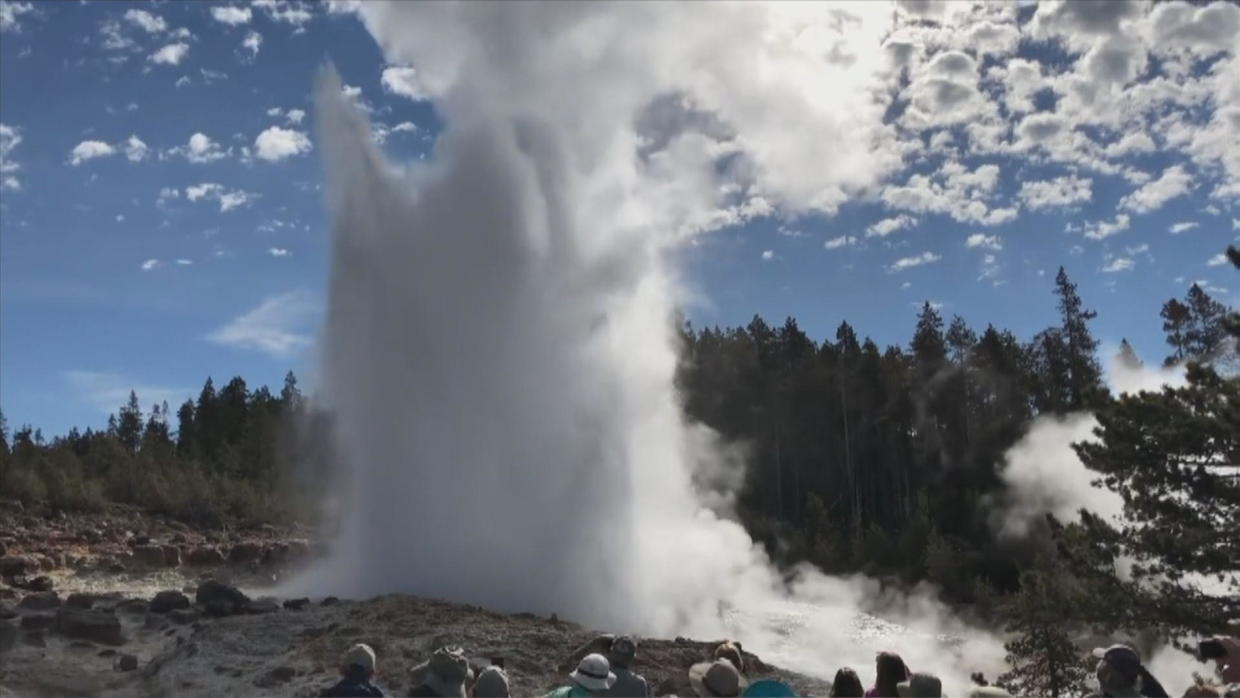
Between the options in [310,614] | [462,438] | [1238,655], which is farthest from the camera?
[462,438]

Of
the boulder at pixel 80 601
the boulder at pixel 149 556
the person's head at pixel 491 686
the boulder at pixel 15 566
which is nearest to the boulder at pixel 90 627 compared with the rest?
the boulder at pixel 80 601

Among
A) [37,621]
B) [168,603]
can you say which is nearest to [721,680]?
[37,621]

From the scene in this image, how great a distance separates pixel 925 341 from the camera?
4894 cm

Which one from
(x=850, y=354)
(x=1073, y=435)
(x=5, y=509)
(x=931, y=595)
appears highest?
(x=850, y=354)

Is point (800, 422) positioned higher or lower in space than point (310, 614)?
higher

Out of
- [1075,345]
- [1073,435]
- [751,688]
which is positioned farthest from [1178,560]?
[1075,345]

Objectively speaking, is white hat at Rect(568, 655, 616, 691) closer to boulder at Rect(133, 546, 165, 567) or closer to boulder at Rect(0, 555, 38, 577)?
boulder at Rect(0, 555, 38, 577)

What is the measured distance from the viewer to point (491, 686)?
4.32 meters

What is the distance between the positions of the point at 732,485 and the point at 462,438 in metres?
28.1

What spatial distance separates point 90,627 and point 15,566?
7.60 meters

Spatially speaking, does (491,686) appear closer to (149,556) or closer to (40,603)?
(40,603)

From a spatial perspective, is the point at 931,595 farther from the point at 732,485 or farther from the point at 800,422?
the point at 800,422

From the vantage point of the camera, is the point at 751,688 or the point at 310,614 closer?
the point at 751,688

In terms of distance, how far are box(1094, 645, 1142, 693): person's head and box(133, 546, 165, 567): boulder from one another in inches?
808
